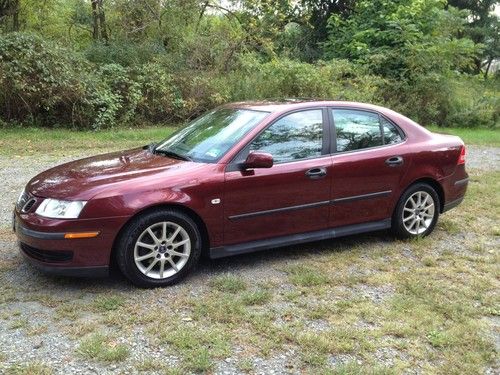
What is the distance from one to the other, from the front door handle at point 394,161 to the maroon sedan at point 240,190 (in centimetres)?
1

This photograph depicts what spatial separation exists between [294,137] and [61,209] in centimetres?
227

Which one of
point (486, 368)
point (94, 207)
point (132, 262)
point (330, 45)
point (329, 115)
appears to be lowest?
point (486, 368)

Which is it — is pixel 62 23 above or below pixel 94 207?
above

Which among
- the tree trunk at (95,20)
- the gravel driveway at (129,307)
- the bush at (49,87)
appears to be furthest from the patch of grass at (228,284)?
the tree trunk at (95,20)

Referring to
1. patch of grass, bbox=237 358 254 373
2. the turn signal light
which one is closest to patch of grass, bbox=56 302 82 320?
the turn signal light

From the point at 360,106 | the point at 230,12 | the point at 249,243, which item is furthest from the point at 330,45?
the point at 249,243

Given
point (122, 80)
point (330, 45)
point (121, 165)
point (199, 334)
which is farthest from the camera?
point (330, 45)

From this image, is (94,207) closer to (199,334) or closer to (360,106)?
(199,334)

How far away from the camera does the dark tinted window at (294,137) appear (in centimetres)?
514

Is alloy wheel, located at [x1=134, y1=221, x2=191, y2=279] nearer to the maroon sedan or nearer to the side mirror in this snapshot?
the maroon sedan

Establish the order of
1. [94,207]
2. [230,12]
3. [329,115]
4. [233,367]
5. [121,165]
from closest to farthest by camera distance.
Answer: [233,367], [94,207], [121,165], [329,115], [230,12]

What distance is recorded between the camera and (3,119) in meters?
13.4

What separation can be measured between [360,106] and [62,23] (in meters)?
19.8

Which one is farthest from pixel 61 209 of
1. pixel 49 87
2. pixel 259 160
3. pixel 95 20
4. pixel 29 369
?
pixel 95 20
